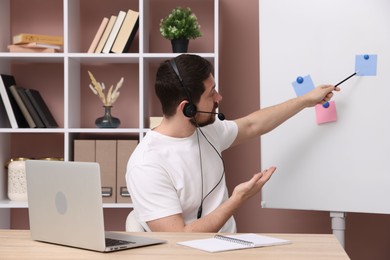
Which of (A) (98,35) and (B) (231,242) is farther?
(A) (98,35)

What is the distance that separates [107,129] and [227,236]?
4.80ft

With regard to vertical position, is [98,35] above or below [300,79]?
above

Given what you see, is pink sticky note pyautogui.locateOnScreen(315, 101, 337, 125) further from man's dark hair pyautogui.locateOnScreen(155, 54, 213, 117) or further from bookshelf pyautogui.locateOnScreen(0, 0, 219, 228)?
bookshelf pyautogui.locateOnScreen(0, 0, 219, 228)

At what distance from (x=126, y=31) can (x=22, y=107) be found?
2.19 ft

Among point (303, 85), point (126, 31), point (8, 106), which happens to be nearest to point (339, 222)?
point (303, 85)

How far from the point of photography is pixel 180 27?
331 cm

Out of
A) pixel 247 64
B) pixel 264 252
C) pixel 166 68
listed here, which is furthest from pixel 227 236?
pixel 247 64

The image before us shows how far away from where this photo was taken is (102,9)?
146 inches

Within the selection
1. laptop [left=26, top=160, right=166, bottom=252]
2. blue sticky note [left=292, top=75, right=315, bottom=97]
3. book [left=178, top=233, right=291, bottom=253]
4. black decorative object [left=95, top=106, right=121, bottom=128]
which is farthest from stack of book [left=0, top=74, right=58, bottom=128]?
book [left=178, top=233, right=291, bottom=253]

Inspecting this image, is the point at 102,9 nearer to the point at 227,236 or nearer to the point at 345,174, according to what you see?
the point at 345,174

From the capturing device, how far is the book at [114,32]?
3.40 metres

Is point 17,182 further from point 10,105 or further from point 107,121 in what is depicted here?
point 107,121

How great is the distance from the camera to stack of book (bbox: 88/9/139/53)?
341 centimetres

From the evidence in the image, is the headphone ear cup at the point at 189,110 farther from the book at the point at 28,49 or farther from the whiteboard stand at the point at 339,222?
the book at the point at 28,49
